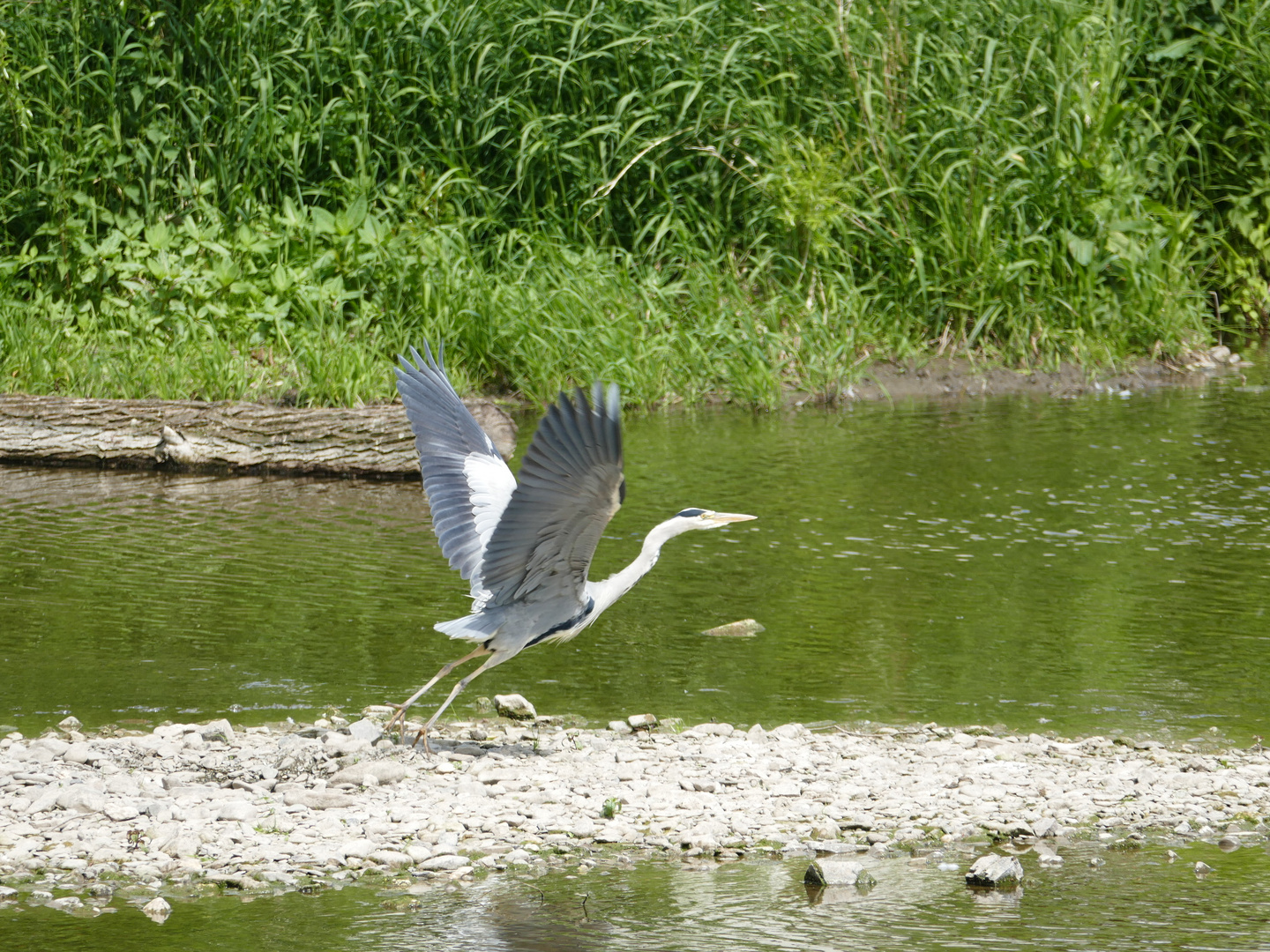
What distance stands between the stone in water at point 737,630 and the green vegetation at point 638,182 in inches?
173

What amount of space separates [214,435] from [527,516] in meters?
4.92

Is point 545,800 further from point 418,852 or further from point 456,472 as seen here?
point 456,472

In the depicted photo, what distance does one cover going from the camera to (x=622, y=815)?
4.27 m

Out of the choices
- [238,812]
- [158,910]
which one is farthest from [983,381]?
[158,910]

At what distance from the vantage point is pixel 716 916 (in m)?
3.66

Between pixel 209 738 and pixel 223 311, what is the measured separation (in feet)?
20.0

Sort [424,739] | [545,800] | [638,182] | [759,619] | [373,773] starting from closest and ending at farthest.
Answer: [545,800], [373,773], [424,739], [759,619], [638,182]

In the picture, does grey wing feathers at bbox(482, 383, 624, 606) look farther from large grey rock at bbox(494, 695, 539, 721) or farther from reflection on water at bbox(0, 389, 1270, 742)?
reflection on water at bbox(0, 389, 1270, 742)

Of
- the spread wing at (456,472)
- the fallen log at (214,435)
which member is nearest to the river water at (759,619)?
the fallen log at (214,435)

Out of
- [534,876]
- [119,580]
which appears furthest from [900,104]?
[534,876]

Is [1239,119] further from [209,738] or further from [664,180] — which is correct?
[209,738]

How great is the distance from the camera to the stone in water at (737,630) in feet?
20.0

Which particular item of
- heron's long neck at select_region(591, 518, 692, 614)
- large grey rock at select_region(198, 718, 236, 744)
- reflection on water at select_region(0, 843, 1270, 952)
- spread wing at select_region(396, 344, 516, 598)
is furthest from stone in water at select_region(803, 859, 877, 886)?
large grey rock at select_region(198, 718, 236, 744)

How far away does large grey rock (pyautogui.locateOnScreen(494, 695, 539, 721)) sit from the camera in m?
5.22
